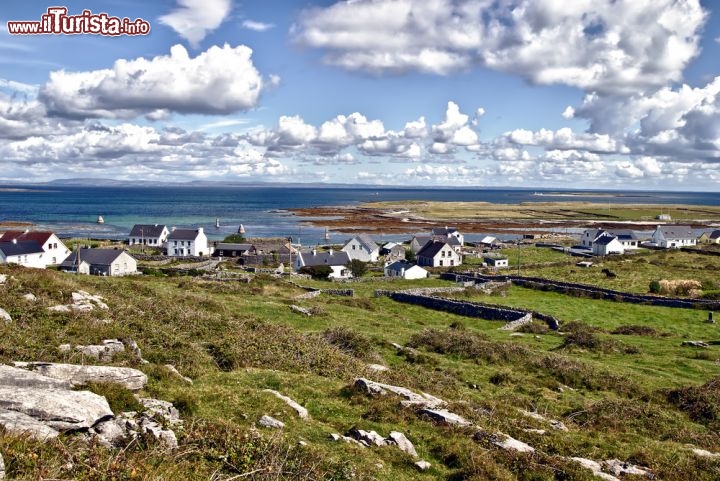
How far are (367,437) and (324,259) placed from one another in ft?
205

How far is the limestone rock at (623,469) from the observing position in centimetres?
1315

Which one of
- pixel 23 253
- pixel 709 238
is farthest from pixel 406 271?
pixel 709 238

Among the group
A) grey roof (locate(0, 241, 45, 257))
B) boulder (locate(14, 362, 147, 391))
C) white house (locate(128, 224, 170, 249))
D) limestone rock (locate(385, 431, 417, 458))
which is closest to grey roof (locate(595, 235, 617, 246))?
white house (locate(128, 224, 170, 249))

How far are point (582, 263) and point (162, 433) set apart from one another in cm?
8086

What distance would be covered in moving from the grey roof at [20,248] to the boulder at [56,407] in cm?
6469

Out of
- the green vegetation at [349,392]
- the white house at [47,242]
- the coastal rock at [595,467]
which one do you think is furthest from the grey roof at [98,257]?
the coastal rock at [595,467]

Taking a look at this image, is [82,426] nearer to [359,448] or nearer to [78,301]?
[359,448]

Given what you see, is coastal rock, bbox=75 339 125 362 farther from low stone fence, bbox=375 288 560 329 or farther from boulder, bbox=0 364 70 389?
low stone fence, bbox=375 288 560 329

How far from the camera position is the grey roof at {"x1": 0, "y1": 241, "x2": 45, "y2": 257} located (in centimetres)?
6550

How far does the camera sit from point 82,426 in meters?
10.1

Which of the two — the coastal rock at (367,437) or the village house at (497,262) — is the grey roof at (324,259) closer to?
the village house at (497,262)

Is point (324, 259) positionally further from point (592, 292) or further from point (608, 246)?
point (608, 246)

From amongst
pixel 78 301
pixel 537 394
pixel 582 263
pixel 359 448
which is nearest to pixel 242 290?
pixel 78 301

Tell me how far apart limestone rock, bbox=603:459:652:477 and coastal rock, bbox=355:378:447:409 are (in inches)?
195
